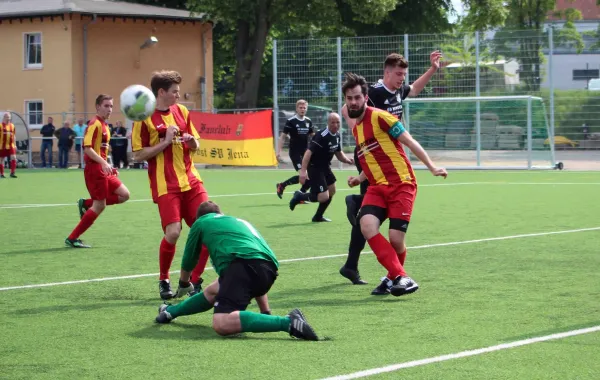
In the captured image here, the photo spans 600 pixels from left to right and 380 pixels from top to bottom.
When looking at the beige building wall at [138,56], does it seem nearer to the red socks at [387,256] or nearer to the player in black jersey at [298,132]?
the player in black jersey at [298,132]

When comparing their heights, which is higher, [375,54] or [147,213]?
[375,54]

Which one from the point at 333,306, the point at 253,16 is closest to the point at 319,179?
the point at 333,306

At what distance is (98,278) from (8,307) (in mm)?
1768

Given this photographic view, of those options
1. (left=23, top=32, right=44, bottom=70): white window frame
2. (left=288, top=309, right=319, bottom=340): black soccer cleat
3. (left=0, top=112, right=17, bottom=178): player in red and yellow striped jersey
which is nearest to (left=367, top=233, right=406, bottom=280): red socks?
(left=288, top=309, right=319, bottom=340): black soccer cleat

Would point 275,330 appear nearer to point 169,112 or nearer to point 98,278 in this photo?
point 169,112

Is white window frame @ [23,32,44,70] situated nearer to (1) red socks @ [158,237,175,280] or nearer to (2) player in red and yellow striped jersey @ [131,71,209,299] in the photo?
(2) player in red and yellow striped jersey @ [131,71,209,299]

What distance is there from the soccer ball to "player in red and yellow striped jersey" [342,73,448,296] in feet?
5.45

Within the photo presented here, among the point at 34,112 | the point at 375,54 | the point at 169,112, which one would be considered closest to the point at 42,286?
the point at 169,112

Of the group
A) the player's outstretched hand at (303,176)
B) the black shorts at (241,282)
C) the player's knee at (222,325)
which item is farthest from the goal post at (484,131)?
the player's knee at (222,325)

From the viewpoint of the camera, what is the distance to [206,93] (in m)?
48.7

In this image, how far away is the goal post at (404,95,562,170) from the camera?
3155 centimetres

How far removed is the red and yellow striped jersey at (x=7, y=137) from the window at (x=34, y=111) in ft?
42.7

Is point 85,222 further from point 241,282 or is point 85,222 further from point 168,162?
point 241,282

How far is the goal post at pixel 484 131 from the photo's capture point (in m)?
31.5
